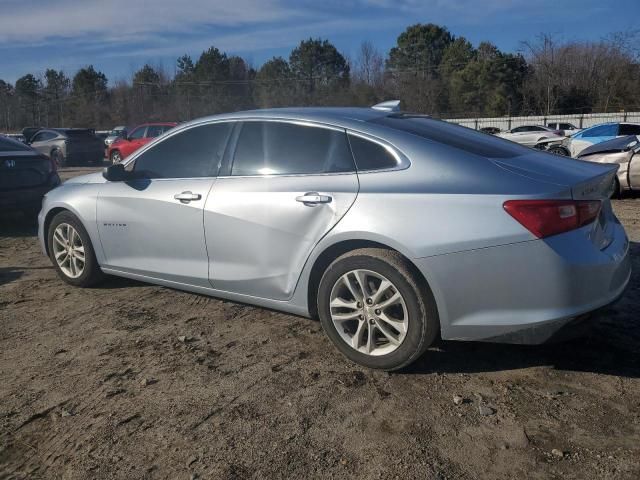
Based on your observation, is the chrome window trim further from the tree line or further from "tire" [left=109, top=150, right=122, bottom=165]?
the tree line

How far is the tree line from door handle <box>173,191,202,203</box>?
46.4m

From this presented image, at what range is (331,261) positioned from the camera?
3525 millimetres

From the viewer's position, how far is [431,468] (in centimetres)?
248

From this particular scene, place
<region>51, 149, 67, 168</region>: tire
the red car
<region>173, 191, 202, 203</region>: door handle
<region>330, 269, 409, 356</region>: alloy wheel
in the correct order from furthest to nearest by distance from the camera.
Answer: <region>51, 149, 67, 168</region>: tire < the red car < <region>173, 191, 202, 203</region>: door handle < <region>330, 269, 409, 356</region>: alloy wheel

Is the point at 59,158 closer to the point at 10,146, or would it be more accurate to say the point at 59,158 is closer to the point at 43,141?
the point at 43,141

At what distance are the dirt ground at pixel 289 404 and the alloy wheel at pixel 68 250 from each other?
789 mm

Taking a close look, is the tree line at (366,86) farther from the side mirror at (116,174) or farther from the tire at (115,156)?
the side mirror at (116,174)

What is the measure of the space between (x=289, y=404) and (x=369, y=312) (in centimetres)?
69

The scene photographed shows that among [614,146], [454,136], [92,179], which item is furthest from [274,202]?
[614,146]

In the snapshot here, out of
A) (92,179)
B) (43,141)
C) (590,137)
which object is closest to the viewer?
(92,179)

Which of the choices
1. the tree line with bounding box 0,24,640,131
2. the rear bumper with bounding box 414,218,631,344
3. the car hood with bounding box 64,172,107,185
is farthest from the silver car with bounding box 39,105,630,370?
the tree line with bounding box 0,24,640,131

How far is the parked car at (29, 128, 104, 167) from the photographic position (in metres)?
22.1

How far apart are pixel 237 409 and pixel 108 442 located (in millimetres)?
628

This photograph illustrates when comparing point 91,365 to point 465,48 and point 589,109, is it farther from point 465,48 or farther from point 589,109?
point 465,48
